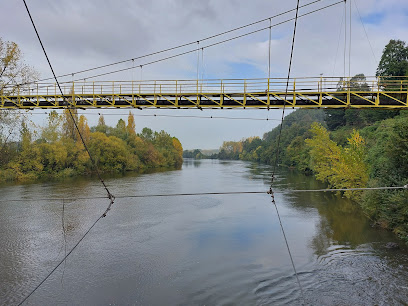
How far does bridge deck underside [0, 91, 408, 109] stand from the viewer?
13.3 m

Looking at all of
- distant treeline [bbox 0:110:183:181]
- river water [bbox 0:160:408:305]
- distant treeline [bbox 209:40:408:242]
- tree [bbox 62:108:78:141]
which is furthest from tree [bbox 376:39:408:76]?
tree [bbox 62:108:78:141]

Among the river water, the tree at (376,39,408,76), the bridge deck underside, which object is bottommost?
the river water

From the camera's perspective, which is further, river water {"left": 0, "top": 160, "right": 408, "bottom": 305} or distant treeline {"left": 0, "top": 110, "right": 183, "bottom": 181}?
distant treeline {"left": 0, "top": 110, "right": 183, "bottom": 181}

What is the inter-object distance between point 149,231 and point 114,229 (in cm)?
174

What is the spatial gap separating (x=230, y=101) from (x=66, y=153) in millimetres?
27155

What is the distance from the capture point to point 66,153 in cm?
3631

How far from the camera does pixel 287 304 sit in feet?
27.5

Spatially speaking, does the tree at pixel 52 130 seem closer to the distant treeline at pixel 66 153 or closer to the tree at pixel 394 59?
the distant treeline at pixel 66 153

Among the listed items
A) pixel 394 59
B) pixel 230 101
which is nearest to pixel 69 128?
pixel 230 101

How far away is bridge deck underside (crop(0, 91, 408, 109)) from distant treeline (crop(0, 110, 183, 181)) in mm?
8494

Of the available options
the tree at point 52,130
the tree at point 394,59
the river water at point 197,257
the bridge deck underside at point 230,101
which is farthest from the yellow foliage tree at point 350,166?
the tree at point 52,130

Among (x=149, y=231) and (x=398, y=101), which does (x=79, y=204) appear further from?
(x=398, y=101)

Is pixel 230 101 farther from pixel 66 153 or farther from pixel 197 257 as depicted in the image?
pixel 66 153

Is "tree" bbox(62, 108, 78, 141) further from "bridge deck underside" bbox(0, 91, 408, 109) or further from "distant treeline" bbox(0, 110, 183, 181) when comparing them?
"bridge deck underside" bbox(0, 91, 408, 109)
